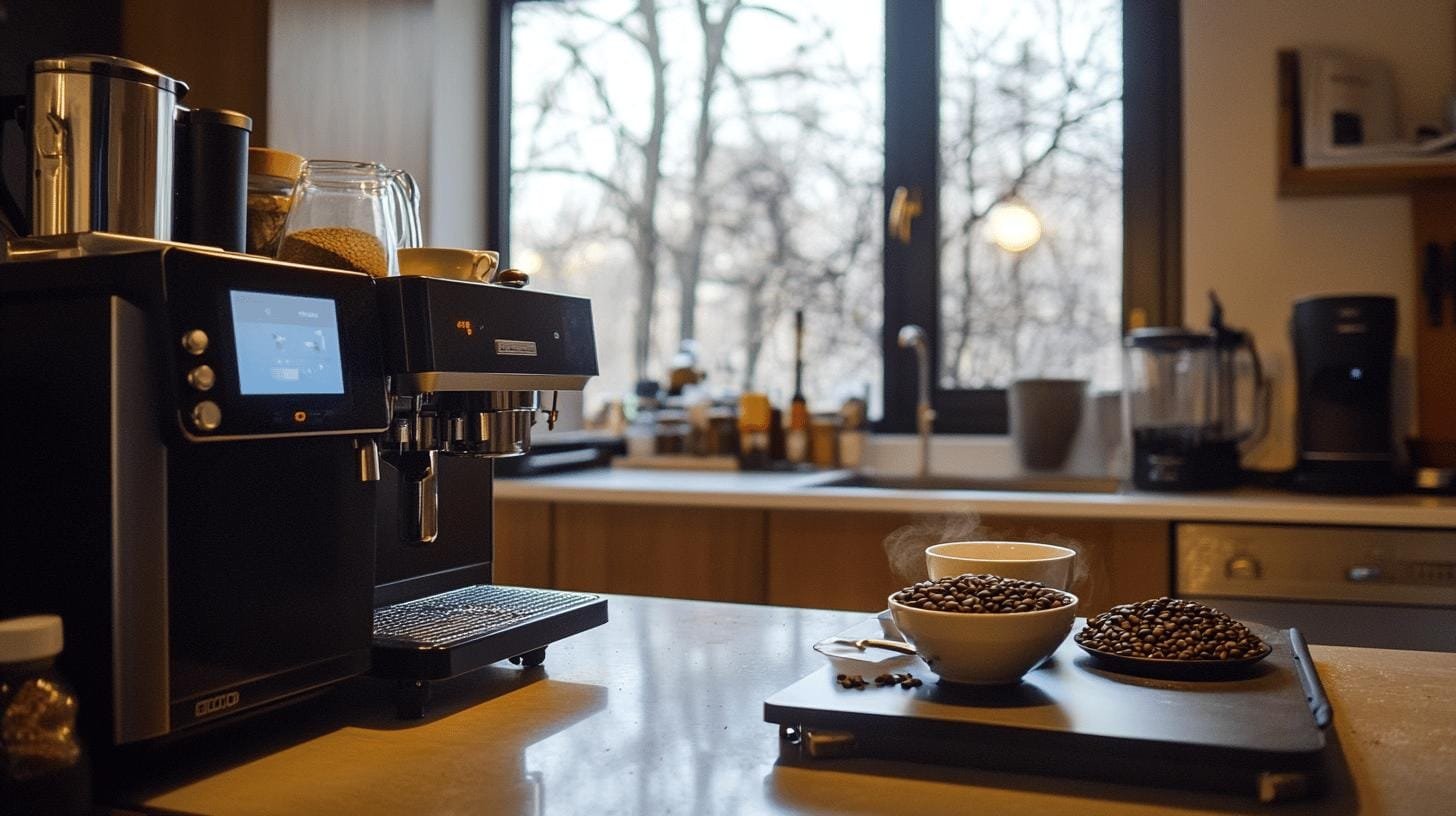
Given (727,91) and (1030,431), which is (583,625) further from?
(727,91)

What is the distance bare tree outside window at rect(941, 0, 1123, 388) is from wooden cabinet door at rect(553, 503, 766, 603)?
891 mm

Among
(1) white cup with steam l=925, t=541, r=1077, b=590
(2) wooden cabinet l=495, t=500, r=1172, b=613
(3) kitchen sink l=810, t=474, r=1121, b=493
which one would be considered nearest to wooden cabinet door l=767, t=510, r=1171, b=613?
(2) wooden cabinet l=495, t=500, r=1172, b=613

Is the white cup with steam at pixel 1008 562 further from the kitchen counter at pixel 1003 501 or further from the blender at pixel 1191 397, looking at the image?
the blender at pixel 1191 397

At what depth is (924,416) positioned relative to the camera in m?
2.89

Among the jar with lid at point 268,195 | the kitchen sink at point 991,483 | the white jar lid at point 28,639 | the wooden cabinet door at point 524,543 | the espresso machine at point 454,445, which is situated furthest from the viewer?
the kitchen sink at point 991,483

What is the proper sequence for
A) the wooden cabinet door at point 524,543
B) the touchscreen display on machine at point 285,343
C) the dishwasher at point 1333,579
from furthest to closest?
the wooden cabinet door at point 524,543, the dishwasher at point 1333,579, the touchscreen display on machine at point 285,343

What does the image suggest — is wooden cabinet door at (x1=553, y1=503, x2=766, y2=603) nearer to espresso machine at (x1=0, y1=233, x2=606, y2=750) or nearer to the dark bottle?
espresso machine at (x1=0, y1=233, x2=606, y2=750)

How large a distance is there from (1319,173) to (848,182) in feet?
3.70

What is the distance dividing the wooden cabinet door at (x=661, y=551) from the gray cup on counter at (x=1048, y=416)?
0.75 metres

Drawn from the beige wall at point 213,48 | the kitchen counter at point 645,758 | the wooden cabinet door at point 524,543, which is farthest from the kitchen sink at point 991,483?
the kitchen counter at point 645,758

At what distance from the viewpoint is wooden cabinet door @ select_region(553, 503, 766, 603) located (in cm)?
242

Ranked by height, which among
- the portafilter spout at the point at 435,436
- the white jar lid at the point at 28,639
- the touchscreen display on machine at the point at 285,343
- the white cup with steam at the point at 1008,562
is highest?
the touchscreen display on machine at the point at 285,343

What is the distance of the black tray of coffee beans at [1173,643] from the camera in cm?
89

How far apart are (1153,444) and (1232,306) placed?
49cm
